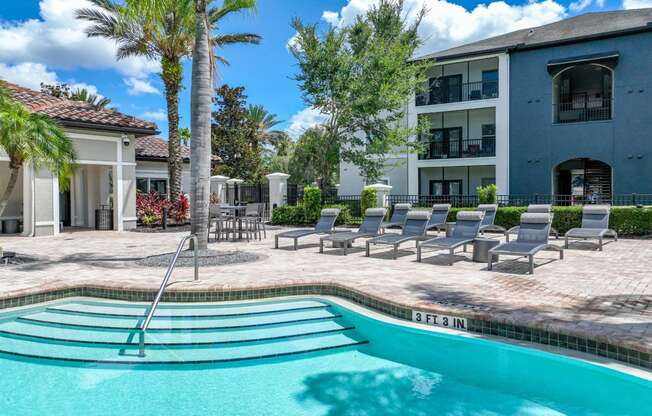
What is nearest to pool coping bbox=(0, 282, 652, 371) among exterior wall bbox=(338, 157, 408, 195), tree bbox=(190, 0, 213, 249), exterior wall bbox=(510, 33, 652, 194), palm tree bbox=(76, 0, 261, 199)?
tree bbox=(190, 0, 213, 249)

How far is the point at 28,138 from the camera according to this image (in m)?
9.36

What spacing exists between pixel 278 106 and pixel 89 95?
619 inches

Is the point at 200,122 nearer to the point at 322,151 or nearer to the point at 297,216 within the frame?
the point at 297,216

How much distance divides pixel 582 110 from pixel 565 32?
4306mm

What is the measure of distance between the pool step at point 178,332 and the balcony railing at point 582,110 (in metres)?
23.1

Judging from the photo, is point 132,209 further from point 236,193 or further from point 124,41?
point 236,193

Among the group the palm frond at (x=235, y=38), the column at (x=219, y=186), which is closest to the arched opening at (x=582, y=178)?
the palm frond at (x=235, y=38)

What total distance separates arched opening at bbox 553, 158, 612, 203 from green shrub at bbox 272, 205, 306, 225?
47.3 feet

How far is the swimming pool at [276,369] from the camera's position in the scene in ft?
13.7

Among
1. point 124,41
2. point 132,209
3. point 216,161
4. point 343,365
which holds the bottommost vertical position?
point 343,365

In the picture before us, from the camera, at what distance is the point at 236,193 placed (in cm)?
2786

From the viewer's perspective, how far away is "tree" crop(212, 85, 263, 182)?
1369 inches

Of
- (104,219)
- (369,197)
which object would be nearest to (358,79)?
(369,197)

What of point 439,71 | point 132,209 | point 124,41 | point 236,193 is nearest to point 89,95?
point 236,193
